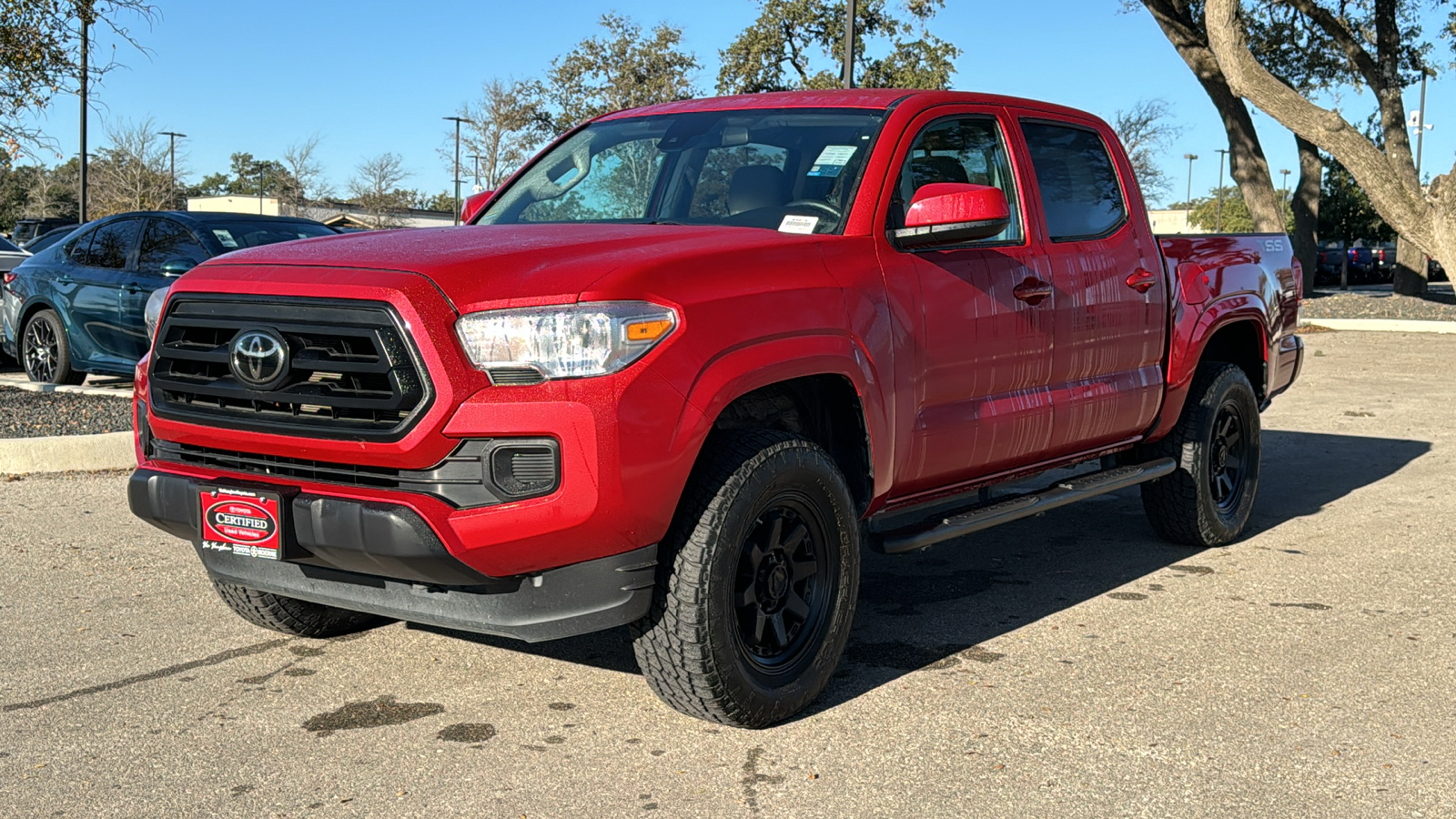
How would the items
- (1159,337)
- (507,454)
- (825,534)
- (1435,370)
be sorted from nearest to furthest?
(507,454) < (825,534) < (1159,337) < (1435,370)

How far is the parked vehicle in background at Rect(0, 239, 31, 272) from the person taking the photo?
1733 cm

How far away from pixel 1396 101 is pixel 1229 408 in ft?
78.0

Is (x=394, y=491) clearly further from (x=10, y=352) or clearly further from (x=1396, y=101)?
(x=1396, y=101)

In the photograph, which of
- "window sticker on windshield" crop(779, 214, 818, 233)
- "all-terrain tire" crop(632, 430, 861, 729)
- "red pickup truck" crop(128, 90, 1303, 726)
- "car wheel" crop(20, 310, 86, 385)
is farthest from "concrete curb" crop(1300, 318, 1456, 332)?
"all-terrain tire" crop(632, 430, 861, 729)

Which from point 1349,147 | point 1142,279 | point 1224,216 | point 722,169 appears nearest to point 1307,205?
point 1349,147

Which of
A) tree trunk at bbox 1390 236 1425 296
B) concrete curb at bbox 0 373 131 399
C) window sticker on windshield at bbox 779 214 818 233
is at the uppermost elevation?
tree trunk at bbox 1390 236 1425 296

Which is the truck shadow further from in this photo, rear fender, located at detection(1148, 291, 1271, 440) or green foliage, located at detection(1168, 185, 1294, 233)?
green foliage, located at detection(1168, 185, 1294, 233)

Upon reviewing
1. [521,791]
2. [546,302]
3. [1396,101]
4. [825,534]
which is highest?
[1396,101]

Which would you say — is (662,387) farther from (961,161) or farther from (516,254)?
(961,161)

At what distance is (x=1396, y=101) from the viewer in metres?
27.0

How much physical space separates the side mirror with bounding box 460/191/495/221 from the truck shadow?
1.65m

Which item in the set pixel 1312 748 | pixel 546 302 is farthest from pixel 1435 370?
pixel 546 302

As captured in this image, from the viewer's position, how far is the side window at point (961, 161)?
4.86 metres

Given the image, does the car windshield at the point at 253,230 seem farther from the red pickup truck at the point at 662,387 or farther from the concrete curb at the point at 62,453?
Answer: the red pickup truck at the point at 662,387
